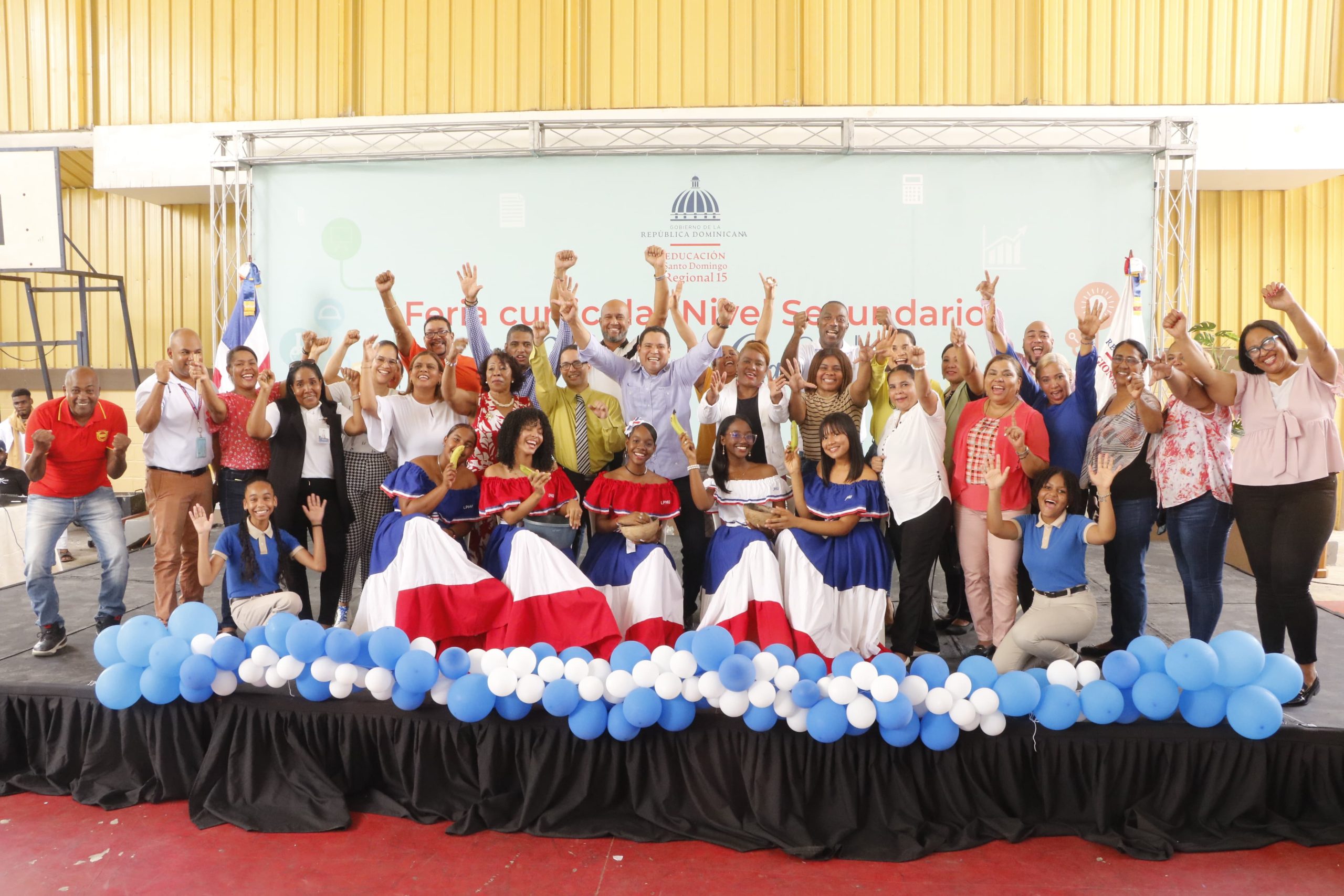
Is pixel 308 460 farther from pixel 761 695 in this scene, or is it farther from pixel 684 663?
pixel 761 695

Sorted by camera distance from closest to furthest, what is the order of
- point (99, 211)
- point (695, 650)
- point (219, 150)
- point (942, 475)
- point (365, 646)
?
1. point (695, 650)
2. point (365, 646)
3. point (942, 475)
4. point (219, 150)
5. point (99, 211)

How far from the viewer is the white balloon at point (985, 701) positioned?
2579 millimetres

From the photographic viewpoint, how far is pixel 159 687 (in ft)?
9.23

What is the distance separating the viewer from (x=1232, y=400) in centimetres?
300

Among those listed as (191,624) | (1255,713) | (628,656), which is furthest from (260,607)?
(1255,713)

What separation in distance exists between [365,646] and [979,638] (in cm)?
223

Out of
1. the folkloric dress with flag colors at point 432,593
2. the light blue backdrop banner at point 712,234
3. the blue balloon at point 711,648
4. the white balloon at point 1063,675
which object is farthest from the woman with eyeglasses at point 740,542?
the light blue backdrop banner at point 712,234

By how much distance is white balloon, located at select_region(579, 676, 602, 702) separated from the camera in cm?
266

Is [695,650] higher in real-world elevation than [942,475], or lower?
lower

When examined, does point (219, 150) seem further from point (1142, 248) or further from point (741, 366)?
point (1142, 248)

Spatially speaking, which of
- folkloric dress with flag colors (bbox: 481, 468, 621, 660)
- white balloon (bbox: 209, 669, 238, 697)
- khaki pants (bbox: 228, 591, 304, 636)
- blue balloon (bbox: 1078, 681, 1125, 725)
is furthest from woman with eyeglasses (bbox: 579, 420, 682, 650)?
blue balloon (bbox: 1078, 681, 1125, 725)

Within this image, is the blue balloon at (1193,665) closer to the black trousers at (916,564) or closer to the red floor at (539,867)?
the red floor at (539,867)

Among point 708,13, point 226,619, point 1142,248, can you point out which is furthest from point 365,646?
point 708,13

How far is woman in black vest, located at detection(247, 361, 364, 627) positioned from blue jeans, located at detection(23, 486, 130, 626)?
0.73m
